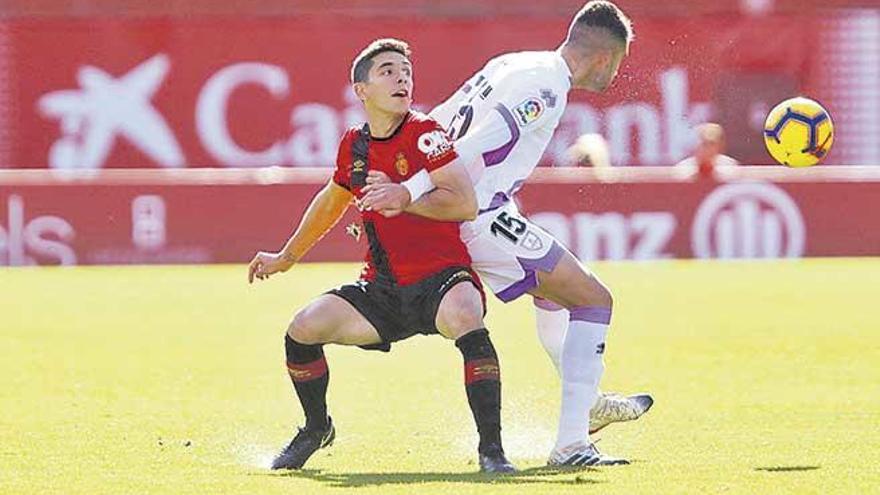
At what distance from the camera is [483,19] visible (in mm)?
29531

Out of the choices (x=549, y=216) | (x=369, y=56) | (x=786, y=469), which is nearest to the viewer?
(x=369, y=56)

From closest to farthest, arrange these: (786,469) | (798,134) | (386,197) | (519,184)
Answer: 1. (386,197)
2. (786,469)
3. (519,184)
4. (798,134)

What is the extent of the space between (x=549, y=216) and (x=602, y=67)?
579 inches

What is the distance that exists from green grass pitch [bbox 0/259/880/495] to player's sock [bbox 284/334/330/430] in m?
0.27

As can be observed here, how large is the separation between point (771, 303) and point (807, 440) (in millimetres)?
8991

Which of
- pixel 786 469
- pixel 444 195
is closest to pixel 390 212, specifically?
pixel 444 195

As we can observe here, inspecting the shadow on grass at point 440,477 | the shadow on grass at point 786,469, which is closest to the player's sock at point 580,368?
the shadow on grass at point 440,477

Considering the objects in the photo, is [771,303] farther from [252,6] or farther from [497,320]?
[252,6]

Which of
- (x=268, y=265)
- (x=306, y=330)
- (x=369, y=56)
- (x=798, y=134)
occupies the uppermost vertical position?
(x=369, y=56)

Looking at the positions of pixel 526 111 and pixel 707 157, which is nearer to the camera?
pixel 526 111

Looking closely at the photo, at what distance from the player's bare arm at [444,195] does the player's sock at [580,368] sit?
2.66ft

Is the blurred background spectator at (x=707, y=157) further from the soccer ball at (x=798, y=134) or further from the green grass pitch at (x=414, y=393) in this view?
the soccer ball at (x=798, y=134)

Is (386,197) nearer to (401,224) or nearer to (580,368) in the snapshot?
(401,224)

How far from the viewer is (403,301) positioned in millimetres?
8812
